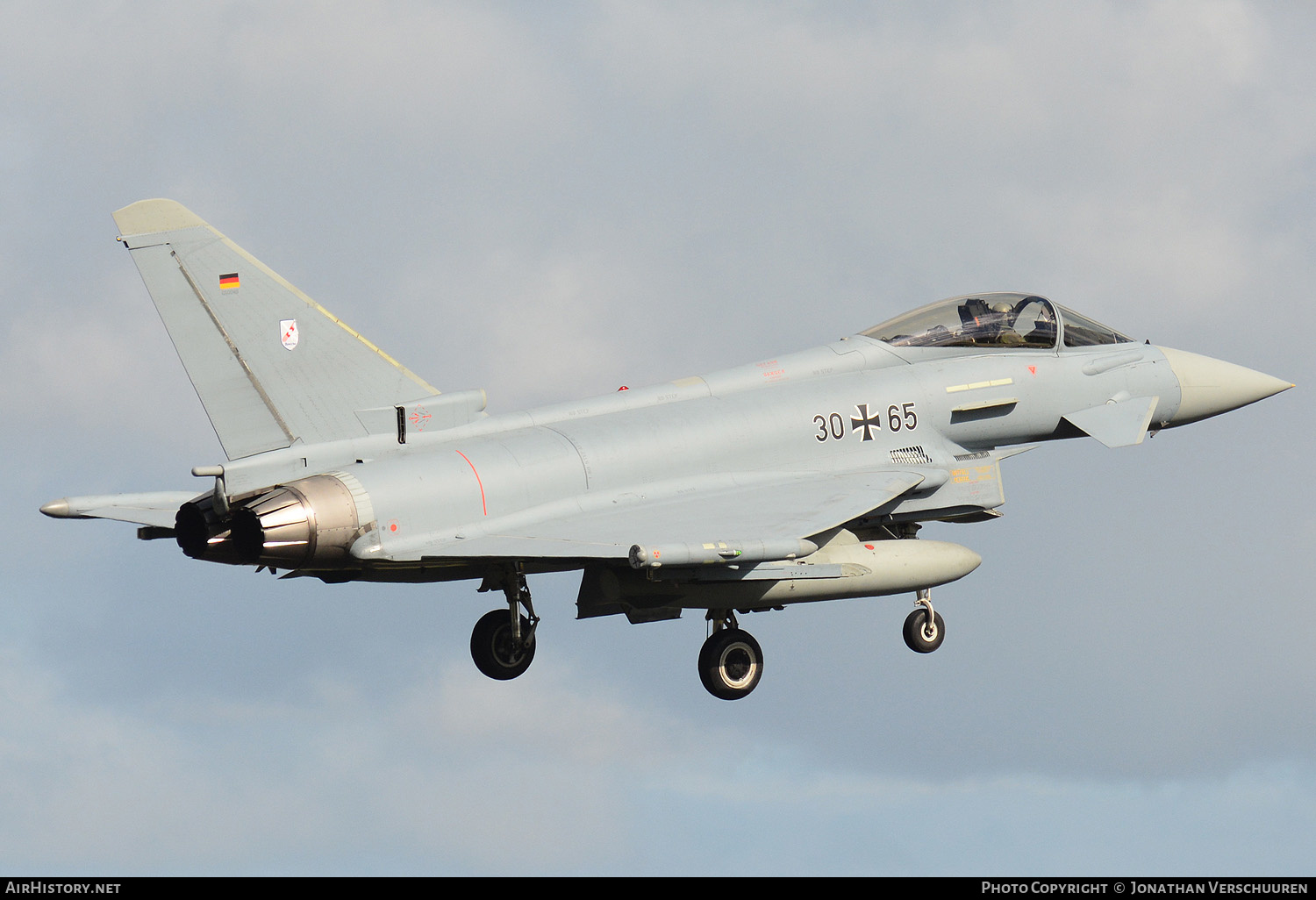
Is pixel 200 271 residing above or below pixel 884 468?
above

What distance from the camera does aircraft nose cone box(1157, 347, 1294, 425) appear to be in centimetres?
2141

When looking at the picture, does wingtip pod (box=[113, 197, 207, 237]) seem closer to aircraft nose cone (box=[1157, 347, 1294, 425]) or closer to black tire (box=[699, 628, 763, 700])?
black tire (box=[699, 628, 763, 700])

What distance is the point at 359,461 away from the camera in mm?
16828

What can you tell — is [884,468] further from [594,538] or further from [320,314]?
[320,314]

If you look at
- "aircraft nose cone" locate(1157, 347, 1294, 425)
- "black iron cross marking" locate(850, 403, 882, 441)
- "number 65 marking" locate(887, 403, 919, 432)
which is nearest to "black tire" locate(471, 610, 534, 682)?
"black iron cross marking" locate(850, 403, 882, 441)

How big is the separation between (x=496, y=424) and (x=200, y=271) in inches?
131

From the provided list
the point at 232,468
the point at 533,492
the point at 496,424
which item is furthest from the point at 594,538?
the point at 232,468

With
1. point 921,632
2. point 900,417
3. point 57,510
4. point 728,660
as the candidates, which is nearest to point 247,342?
point 57,510

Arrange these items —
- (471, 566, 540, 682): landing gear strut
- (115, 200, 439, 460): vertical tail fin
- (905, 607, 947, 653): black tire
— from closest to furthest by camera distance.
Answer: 1. (115, 200, 439, 460): vertical tail fin
2. (471, 566, 540, 682): landing gear strut
3. (905, 607, 947, 653): black tire

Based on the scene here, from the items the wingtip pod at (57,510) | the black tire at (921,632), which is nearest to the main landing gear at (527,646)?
the black tire at (921,632)

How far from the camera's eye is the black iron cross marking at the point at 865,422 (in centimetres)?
1928

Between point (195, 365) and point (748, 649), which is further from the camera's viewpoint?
point (748, 649)

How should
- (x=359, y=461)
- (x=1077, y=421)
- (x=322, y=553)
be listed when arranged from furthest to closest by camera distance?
1. (x=1077, y=421)
2. (x=359, y=461)
3. (x=322, y=553)

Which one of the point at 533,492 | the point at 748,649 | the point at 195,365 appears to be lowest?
the point at 748,649
